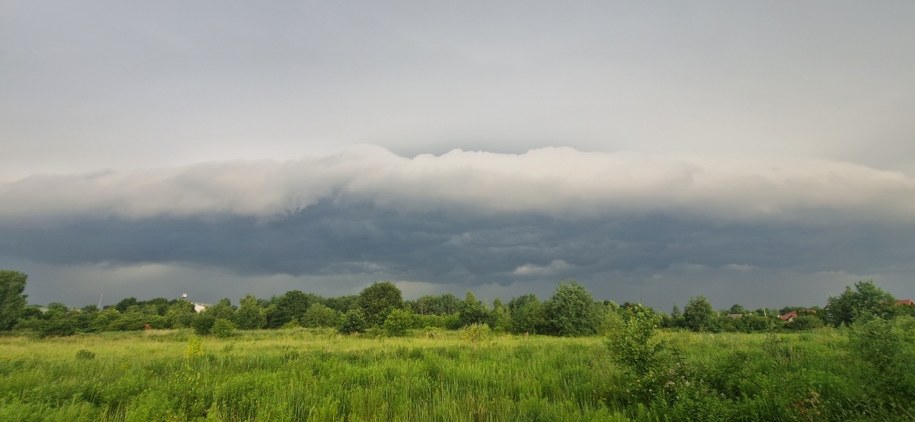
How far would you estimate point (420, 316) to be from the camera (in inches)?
2837

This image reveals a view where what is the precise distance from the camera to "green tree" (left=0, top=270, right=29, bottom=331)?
229ft

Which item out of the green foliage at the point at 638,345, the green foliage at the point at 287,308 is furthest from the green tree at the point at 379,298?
the green foliage at the point at 638,345

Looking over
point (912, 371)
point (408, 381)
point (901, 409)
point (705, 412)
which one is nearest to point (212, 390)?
point (408, 381)

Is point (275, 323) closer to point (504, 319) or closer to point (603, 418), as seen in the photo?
point (504, 319)

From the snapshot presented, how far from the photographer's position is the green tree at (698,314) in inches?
2264

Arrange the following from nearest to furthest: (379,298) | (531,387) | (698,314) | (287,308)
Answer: (531,387) < (698,314) < (379,298) < (287,308)

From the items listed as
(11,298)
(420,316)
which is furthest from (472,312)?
(11,298)

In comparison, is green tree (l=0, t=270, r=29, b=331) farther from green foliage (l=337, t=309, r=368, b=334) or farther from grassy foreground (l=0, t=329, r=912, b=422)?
grassy foreground (l=0, t=329, r=912, b=422)

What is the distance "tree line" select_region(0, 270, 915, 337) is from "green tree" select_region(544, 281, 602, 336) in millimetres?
109

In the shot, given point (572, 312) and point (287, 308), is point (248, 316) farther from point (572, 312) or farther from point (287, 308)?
point (572, 312)

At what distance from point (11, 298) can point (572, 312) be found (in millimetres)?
94833

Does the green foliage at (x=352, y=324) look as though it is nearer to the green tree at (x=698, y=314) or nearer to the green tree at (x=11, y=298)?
the green tree at (x=698, y=314)

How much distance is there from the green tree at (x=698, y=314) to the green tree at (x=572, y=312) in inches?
746

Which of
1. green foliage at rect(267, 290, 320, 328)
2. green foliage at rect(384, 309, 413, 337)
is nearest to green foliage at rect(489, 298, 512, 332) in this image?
green foliage at rect(384, 309, 413, 337)
